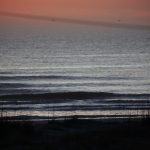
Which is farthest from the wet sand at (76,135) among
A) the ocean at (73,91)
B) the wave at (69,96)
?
the wave at (69,96)

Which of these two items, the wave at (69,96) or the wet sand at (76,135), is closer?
the wet sand at (76,135)

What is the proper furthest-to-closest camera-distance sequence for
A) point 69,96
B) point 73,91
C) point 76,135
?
point 73,91
point 69,96
point 76,135

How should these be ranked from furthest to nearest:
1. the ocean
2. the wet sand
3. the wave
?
1. the wave
2. the ocean
3. the wet sand

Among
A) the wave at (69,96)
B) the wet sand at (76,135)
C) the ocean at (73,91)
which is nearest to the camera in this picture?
the wet sand at (76,135)

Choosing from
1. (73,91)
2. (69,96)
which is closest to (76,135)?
(69,96)

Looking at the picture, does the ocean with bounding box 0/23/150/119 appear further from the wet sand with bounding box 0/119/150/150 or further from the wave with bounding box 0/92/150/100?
the wet sand with bounding box 0/119/150/150

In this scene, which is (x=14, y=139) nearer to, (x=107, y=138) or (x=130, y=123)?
(x=107, y=138)

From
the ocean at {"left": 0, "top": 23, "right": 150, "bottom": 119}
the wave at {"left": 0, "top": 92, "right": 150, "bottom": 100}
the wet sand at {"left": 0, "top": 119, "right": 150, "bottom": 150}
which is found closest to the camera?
the wet sand at {"left": 0, "top": 119, "right": 150, "bottom": 150}

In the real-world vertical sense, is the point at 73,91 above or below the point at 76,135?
above

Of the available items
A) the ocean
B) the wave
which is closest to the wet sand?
the ocean

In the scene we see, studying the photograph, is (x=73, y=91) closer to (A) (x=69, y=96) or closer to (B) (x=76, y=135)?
(A) (x=69, y=96)

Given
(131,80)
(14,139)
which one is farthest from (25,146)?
(131,80)

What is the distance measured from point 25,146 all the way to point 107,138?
404 centimetres

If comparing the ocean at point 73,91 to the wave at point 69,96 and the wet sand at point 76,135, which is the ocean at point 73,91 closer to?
the wave at point 69,96
